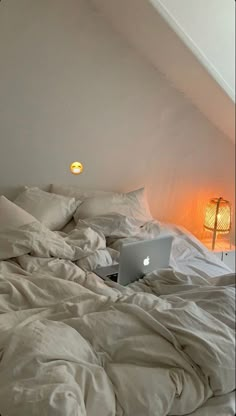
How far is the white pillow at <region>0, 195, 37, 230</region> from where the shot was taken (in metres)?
1.76

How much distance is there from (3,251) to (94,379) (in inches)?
32.9

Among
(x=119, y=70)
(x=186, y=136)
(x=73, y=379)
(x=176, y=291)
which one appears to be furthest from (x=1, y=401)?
(x=186, y=136)

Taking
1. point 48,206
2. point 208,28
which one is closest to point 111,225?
point 48,206

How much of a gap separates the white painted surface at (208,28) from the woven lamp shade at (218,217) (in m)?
0.84

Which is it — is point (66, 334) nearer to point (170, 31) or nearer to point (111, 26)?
point (170, 31)

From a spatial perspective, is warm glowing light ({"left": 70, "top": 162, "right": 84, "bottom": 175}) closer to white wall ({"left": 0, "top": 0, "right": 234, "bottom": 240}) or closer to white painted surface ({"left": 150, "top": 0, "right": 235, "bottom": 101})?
white wall ({"left": 0, "top": 0, "right": 234, "bottom": 240})

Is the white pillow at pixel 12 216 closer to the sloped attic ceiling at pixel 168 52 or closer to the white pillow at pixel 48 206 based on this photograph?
the white pillow at pixel 48 206

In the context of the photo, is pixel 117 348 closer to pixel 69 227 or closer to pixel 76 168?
pixel 69 227

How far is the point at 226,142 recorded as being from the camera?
2752mm

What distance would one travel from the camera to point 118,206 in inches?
86.9

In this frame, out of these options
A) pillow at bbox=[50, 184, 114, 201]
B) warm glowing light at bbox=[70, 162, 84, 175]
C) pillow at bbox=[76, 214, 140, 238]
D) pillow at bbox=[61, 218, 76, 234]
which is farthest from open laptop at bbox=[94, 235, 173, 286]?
warm glowing light at bbox=[70, 162, 84, 175]

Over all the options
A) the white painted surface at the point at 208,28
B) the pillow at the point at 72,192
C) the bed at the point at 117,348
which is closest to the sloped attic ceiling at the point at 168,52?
the white painted surface at the point at 208,28

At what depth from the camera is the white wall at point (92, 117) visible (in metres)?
2.01

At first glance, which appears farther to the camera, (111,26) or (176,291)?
(111,26)
